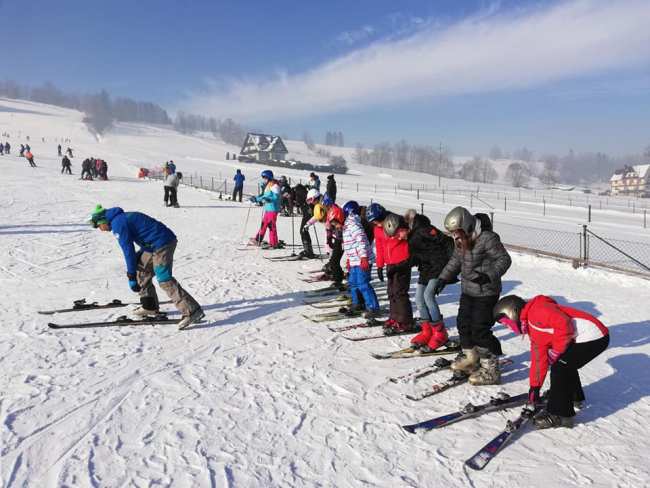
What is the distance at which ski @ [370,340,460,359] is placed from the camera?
566cm

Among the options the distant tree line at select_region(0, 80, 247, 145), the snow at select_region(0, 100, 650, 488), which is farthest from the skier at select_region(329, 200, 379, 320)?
the distant tree line at select_region(0, 80, 247, 145)

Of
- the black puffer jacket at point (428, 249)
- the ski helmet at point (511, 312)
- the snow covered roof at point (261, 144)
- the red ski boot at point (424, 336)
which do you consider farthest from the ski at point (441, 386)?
the snow covered roof at point (261, 144)

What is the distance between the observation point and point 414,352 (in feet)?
18.8

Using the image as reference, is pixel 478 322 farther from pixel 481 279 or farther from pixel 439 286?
pixel 439 286

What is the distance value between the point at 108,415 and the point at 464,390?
139 inches

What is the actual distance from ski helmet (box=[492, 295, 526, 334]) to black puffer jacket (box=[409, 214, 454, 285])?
1.70 metres

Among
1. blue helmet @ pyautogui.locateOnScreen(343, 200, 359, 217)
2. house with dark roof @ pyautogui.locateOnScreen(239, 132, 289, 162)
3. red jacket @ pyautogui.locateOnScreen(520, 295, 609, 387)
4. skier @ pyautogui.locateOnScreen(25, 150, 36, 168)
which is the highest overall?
house with dark roof @ pyautogui.locateOnScreen(239, 132, 289, 162)

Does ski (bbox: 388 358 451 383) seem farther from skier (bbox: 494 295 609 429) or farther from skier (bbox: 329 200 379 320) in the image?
skier (bbox: 329 200 379 320)

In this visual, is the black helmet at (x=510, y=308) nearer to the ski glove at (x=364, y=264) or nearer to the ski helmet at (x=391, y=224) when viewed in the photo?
the ski helmet at (x=391, y=224)

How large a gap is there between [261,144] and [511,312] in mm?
83869

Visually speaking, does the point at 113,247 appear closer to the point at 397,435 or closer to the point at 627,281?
the point at 397,435

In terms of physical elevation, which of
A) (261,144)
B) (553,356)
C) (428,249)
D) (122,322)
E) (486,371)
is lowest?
(486,371)

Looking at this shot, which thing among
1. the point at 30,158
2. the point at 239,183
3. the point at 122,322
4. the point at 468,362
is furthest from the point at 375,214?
the point at 30,158

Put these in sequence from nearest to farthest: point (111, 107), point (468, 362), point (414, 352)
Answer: point (468, 362)
point (414, 352)
point (111, 107)
